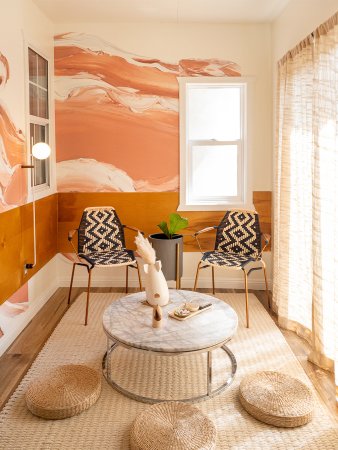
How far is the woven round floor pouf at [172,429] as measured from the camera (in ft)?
6.94

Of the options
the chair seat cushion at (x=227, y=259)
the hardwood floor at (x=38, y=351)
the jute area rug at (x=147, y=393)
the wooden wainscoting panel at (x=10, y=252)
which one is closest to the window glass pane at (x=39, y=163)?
the wooden wainscoting panel at (x=10, y=252)

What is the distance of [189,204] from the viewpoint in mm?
4926

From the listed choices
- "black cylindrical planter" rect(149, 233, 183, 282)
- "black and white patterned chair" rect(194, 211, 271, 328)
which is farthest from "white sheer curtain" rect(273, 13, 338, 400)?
"black cylindrical planter" rect(149, 233, 183, 282)

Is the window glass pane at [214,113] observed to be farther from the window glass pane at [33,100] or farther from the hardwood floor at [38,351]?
the hardwood floor at [38,351]

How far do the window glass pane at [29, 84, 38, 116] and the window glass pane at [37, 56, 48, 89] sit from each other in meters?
0.18

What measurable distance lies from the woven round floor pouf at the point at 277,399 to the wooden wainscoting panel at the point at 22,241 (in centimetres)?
185

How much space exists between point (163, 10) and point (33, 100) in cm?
144

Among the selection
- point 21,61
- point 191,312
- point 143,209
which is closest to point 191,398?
point 191,312

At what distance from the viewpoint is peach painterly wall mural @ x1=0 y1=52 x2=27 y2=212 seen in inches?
132

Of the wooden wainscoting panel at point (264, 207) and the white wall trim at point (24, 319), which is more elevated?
the wooden wainscoting panel at point (264, 207)

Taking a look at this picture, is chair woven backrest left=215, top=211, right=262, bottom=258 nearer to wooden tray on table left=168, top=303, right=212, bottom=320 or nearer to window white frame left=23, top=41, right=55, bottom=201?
wooden tray on table left=168, top=303, right=212, bottom=320

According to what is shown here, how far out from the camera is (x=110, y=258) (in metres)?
4.10

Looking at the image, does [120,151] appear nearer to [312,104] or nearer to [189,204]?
[189,204]

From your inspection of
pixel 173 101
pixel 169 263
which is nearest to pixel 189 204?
pixel 169 263
